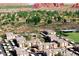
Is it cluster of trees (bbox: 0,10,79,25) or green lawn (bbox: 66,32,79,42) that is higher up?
cluster of trees (bbox: 0,10,79,25)

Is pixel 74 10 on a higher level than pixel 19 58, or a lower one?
higher

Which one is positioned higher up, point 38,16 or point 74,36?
point 38,16

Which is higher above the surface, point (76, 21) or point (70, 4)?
point (70, 4)

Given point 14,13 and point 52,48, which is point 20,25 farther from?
point 52,48

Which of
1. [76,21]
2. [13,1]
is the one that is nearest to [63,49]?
[76,21]

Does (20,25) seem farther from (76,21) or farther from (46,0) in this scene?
(76,21)

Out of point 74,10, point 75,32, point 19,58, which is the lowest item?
point 19,58

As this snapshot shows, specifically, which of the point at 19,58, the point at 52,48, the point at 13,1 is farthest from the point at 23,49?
the point at 13,1

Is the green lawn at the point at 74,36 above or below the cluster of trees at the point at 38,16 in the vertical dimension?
below
